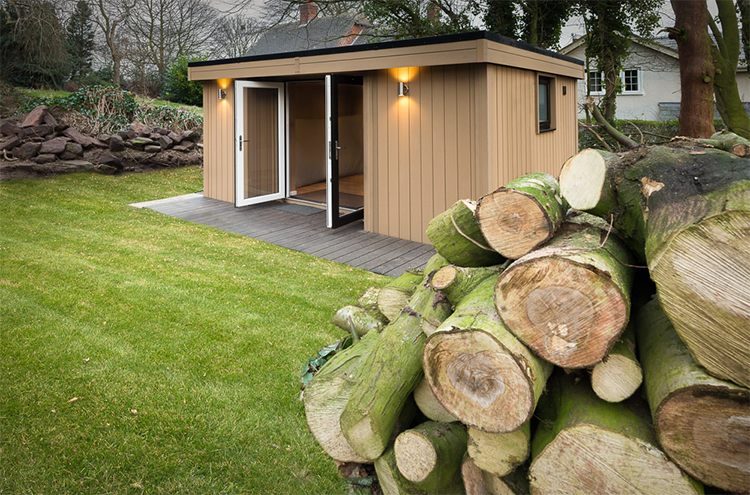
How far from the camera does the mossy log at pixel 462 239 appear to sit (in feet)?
7.27

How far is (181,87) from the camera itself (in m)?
18.6

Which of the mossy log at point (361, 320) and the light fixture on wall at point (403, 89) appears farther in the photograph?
the light fixture on wall at point (403, 89)

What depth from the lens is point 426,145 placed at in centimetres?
661

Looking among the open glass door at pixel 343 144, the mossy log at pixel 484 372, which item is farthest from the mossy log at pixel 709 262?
the open glass door at pixel 343 144

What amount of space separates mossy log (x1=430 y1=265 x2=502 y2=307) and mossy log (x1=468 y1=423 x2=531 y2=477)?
20.4 inches

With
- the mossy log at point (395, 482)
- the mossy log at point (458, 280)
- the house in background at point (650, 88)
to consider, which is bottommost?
the mossy log at point (395, 482)

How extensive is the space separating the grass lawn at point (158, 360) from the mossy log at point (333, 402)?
208 millimetres

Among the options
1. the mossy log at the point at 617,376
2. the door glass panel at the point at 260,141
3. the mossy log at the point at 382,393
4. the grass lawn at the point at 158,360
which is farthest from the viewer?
the door glass panel at the point at 260,141

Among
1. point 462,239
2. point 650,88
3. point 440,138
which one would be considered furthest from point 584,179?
point 650,88

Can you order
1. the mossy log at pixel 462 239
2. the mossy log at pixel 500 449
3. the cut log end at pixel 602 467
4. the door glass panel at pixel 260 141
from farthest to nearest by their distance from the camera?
1. the door glass panel at pixel 260 141
2. the mossy log at pixel 462 239
3. the mossy log at pixel 500 449
4. the cut log end at pixel 602 467

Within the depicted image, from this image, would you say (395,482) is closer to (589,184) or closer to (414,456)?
(414,456)

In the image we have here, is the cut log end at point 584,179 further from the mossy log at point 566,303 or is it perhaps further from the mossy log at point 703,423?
the mossy log at point 703,423

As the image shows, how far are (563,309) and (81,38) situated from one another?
22291 mm

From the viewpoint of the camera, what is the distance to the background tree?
1902 cm
